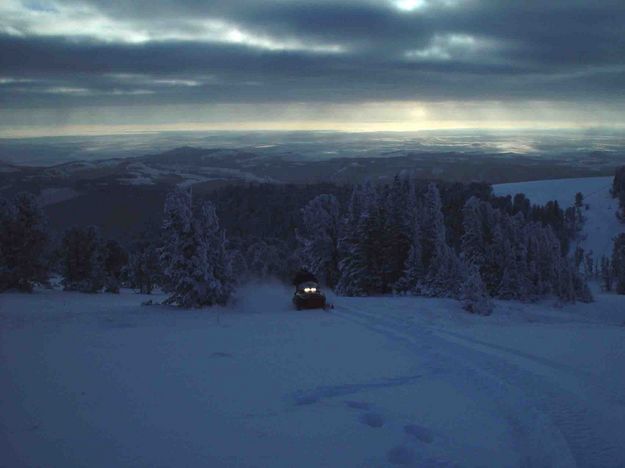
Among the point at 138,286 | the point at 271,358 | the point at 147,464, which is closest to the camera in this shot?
the point at 147,464

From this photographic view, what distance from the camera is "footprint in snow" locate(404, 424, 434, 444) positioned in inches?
301

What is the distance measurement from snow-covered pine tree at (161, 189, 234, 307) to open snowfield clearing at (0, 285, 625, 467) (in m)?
6.60

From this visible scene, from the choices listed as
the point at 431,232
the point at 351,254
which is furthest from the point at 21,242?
the point at 431,232

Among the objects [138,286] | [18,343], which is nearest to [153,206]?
[138,286]

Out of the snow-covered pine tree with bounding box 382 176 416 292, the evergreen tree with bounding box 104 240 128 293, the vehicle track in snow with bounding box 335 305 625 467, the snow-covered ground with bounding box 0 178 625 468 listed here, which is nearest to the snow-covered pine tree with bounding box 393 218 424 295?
the snow-covered pine tree with bounding box 382 176 416 292

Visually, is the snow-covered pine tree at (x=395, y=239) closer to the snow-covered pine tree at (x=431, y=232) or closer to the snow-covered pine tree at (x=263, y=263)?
the snow-covered pine tree at (x=431, y=232)

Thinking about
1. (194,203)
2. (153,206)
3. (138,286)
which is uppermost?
(194,203)

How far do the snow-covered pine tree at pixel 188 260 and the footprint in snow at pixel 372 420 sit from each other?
1549cm

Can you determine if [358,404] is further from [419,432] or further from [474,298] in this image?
[474,298]

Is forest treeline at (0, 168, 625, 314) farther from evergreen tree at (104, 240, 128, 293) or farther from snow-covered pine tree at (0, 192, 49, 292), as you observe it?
evergreen tree at (104, 240, 128, 293)

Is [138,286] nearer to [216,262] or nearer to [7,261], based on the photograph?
[7,261]

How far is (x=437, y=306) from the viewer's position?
24031 millimetres

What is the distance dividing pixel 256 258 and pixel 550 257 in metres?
36.5

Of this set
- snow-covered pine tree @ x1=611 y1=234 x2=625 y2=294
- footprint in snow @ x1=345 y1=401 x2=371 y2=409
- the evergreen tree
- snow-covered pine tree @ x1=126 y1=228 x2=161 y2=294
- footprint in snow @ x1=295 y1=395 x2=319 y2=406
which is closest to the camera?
footprint in snow @ x1=345 y1=401 x2=371 y2=409
